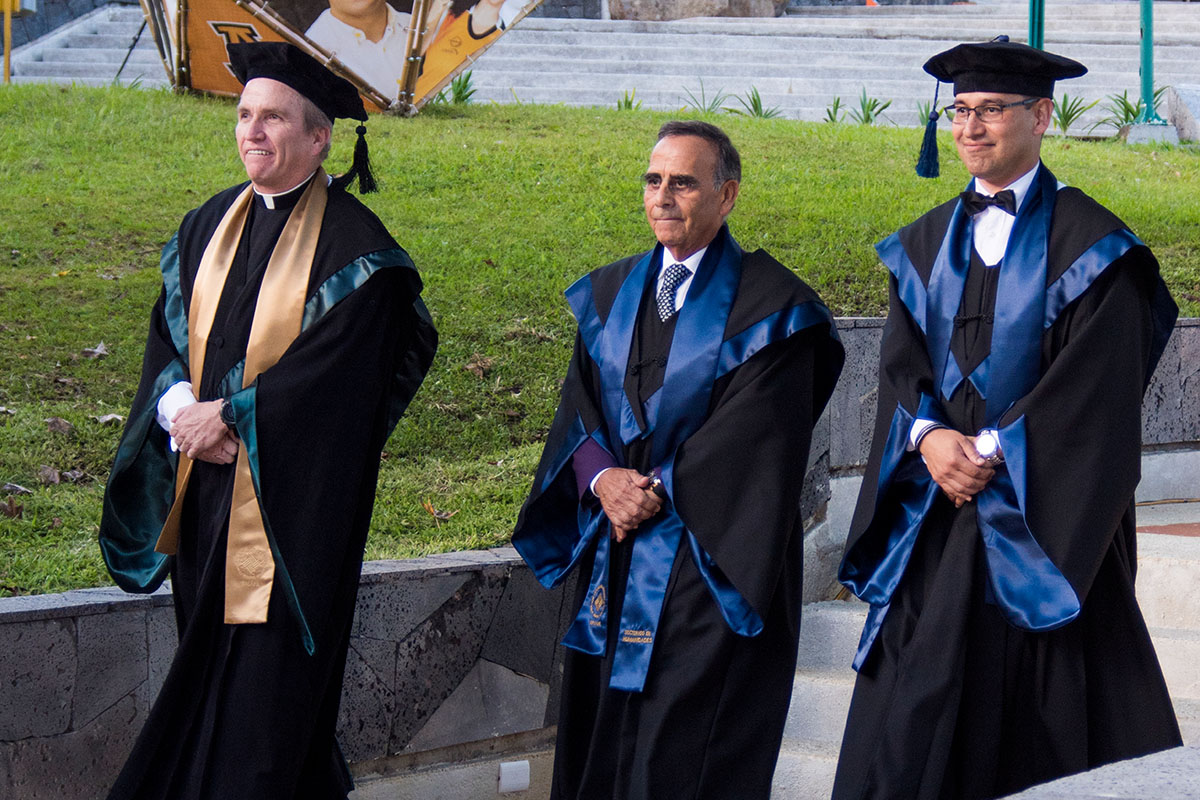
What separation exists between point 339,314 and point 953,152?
902 centimetres

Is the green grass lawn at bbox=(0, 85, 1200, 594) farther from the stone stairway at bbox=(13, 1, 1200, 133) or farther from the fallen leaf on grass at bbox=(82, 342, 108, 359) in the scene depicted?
the stone stairway at bbox=(13, 1, 1200, 133)

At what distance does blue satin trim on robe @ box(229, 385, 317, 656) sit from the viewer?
3.87 m

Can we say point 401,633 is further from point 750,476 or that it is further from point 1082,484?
point 1082,484

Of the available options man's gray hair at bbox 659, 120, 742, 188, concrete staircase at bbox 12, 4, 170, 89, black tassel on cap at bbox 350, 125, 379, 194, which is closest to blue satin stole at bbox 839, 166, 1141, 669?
man's gray hair at bbox 659, 120, 742, 188

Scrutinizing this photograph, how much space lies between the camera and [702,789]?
3.80m

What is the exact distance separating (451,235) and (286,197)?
207 inches

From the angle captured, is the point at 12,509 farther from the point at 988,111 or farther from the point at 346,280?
the point at 988,111

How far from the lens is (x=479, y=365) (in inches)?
301

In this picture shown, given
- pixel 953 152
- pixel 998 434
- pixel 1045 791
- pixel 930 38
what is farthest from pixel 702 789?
pixel 930 38

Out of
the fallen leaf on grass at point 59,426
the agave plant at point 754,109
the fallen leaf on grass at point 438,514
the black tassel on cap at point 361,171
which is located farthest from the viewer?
the agave plant at point 754,109

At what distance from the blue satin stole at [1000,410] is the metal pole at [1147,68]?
35.1 ft

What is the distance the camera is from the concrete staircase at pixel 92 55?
1455 cm

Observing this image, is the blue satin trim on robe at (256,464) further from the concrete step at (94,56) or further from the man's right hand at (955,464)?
the concrete step at (94,56)

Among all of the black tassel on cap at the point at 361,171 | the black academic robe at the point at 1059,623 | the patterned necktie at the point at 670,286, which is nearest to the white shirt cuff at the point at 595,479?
the patterned necktie at the point at 670,286
